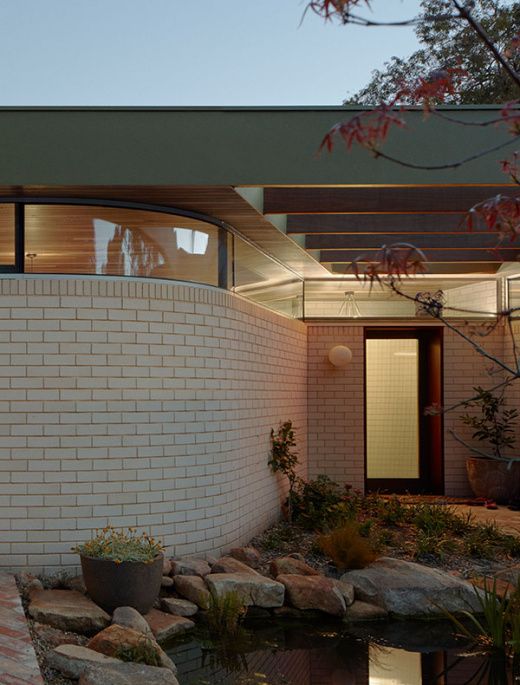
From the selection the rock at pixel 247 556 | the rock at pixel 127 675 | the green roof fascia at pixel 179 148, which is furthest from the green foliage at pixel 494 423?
the rock at pixel 127 675

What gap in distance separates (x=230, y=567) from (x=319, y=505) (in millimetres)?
3144

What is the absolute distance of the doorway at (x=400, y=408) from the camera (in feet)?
46.1

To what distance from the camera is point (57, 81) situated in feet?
104

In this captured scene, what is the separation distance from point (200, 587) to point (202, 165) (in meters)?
3.35

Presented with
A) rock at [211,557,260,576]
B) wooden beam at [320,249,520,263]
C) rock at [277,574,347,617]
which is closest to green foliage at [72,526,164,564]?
rock at [211,557,260,576]

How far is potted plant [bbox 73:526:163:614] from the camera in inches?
265

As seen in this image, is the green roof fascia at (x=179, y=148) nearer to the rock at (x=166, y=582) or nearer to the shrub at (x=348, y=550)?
the rock at (x=166, y=582)

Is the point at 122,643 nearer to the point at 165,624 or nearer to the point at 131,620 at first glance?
the point at 131,620

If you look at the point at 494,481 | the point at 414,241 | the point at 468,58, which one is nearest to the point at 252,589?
the point at 414,241

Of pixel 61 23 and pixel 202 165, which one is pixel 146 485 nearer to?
pixel 202 165

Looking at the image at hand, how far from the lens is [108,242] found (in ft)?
26.1

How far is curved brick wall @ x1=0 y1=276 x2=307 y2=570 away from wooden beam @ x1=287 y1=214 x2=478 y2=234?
138 centimetres

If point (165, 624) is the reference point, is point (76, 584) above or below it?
above

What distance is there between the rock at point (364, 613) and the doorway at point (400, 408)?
20.9 feet
